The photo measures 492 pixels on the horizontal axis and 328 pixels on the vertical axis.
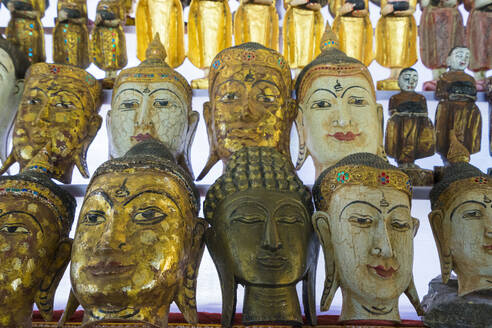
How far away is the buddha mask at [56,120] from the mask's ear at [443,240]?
88.5 inches

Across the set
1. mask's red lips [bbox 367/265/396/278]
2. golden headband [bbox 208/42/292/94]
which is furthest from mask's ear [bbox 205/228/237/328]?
golden headband [bbox 208/42/292/94]

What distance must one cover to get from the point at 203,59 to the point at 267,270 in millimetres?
2223

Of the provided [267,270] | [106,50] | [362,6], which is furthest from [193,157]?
[267,270]

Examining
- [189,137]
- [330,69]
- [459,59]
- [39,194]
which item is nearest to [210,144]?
[189,137]

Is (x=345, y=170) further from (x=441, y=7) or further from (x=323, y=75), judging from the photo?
(x=441, y=7)

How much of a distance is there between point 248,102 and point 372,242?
4.10ft

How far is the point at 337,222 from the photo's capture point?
8.11ft

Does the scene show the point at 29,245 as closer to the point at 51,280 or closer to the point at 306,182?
the point at 51,280

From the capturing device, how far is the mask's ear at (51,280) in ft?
7.75

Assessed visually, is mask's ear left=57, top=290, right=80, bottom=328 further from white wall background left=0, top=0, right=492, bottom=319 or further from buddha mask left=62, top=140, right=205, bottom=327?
white wall background left=0, top=0, right=492, bottom=319

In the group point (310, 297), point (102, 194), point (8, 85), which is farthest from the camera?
point (8, 85)

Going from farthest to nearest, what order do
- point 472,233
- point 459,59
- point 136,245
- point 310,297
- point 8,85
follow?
point 459,59 < point 8,85 < point 472,233 < point 310,297 < point 136,245

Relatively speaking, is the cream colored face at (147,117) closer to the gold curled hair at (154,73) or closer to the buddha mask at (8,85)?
the gold curled hair at (154,73)

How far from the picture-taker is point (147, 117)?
3197mm
